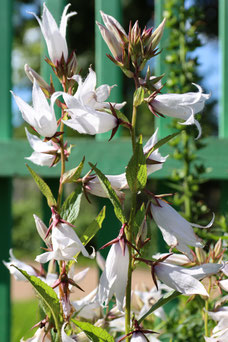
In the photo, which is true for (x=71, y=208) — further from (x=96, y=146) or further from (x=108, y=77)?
(x=108, y=77)

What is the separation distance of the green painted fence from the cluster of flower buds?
1.02 m

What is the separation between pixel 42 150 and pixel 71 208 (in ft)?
0.32

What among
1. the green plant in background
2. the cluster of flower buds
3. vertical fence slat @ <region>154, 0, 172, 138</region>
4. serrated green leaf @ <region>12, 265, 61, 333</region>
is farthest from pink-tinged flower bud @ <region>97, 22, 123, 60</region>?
vertical fence slat @ <region>154, 0, 172, 138</region>

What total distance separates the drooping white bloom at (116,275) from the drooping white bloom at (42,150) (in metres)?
0.20

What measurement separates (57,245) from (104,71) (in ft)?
4.46

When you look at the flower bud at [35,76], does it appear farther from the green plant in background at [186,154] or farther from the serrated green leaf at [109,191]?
the green plant in background at [186,154]

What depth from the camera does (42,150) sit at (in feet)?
2.65

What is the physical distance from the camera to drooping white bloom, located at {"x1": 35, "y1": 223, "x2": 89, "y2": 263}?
28.0 inches

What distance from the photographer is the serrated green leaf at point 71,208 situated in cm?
79

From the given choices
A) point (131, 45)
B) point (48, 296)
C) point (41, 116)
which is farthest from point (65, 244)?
point (131, 45)

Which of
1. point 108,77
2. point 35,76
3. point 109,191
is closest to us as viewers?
point 109,191

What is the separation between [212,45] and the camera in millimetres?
10109

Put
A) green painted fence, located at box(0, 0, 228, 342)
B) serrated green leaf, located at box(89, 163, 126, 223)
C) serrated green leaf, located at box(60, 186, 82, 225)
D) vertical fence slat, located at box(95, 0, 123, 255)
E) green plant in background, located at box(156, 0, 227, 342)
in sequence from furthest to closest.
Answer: vertical fence slat, located at box(95, 0, 123, 255) < green painted fence, located at box(0, 0, 228, 342) < green plant in background, located at box(156, 0, 227, 342) < serrated green leaf, located at box(60, 186, 82, 225) < serrated green leaf, located at box(89, 163, 126, 223)

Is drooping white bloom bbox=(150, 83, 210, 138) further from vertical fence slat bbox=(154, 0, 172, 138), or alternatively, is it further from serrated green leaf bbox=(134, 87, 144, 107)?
vertical fence slat bbox=(154, 0, 172, 138)
